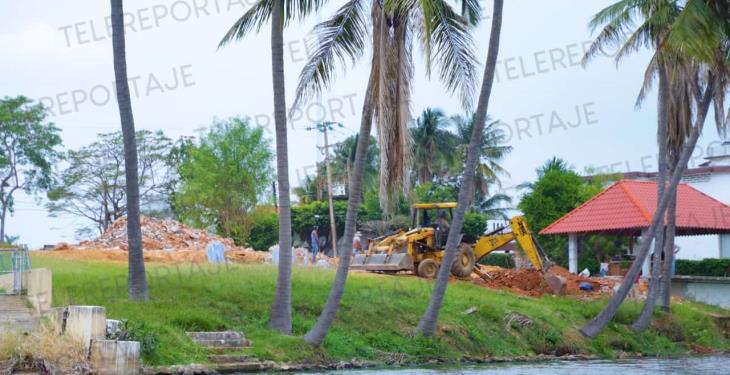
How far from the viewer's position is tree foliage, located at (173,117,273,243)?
64.2 m

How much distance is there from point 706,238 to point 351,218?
132 ft

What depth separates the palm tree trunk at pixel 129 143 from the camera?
77.9 ft

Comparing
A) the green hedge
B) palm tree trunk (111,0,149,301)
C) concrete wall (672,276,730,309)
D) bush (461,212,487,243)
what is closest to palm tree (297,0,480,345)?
palm tree trunk (111,0,149,301)

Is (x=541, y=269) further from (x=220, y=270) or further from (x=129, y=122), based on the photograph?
(x=129, y=122)

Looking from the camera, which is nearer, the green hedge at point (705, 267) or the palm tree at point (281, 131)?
the palm tree at point (281, 131)

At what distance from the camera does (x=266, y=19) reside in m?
24.6

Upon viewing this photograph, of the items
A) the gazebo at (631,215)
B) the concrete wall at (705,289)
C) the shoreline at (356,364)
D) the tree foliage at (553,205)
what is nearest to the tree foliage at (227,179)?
the tree foliage at (553,205)

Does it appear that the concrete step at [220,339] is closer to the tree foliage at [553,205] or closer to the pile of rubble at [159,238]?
the pile of rubble at [159,238]

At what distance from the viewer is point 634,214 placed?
140ft

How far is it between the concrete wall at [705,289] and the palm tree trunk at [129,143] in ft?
80.1

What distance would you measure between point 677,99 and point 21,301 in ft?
68.2

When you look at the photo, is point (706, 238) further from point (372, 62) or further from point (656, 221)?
point (372, 62)

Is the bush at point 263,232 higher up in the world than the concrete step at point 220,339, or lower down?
higher up

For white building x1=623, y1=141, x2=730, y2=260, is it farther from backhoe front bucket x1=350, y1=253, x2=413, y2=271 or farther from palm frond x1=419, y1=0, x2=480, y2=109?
palm frond x1=419, y1=0, x2=480, y2=109
